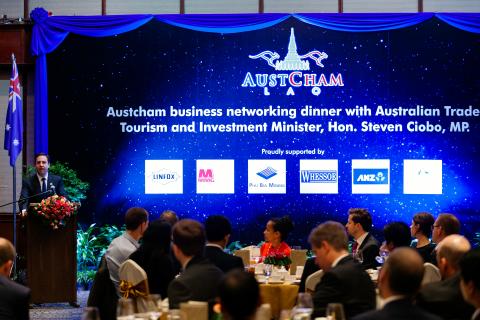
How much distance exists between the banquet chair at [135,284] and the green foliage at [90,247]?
5.83 metres

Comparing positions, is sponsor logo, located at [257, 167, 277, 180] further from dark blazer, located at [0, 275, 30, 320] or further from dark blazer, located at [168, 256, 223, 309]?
dark blazer, located at [0, 275, 30, 320]

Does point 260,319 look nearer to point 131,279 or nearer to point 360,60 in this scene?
point 131,279

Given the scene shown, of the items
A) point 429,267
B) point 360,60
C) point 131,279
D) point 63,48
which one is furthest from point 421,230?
point 63,48

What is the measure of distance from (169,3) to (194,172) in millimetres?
2468

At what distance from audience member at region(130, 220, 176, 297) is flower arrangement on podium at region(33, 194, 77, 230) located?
10.9ft

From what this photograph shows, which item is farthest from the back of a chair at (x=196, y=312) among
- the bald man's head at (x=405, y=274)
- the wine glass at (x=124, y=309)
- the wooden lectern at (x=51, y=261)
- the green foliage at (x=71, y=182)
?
the green foliage at (x=71, y=182)

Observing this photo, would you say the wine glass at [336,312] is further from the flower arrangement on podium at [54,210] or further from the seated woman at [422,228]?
the flower arrangement on podium at [54,210]

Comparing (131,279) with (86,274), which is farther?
(86,274)

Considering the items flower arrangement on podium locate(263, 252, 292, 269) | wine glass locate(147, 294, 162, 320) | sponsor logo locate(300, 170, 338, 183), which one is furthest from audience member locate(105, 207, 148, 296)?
sponsor logo locate(300, 170, 338, 183)

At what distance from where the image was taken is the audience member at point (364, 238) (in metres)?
7.86

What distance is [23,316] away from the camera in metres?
4.48

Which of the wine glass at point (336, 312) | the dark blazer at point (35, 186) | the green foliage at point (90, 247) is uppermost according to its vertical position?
the dark blazer at point (35, 186)

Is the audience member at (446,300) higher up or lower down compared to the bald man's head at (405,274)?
lower down

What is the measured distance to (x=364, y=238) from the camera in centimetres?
807
